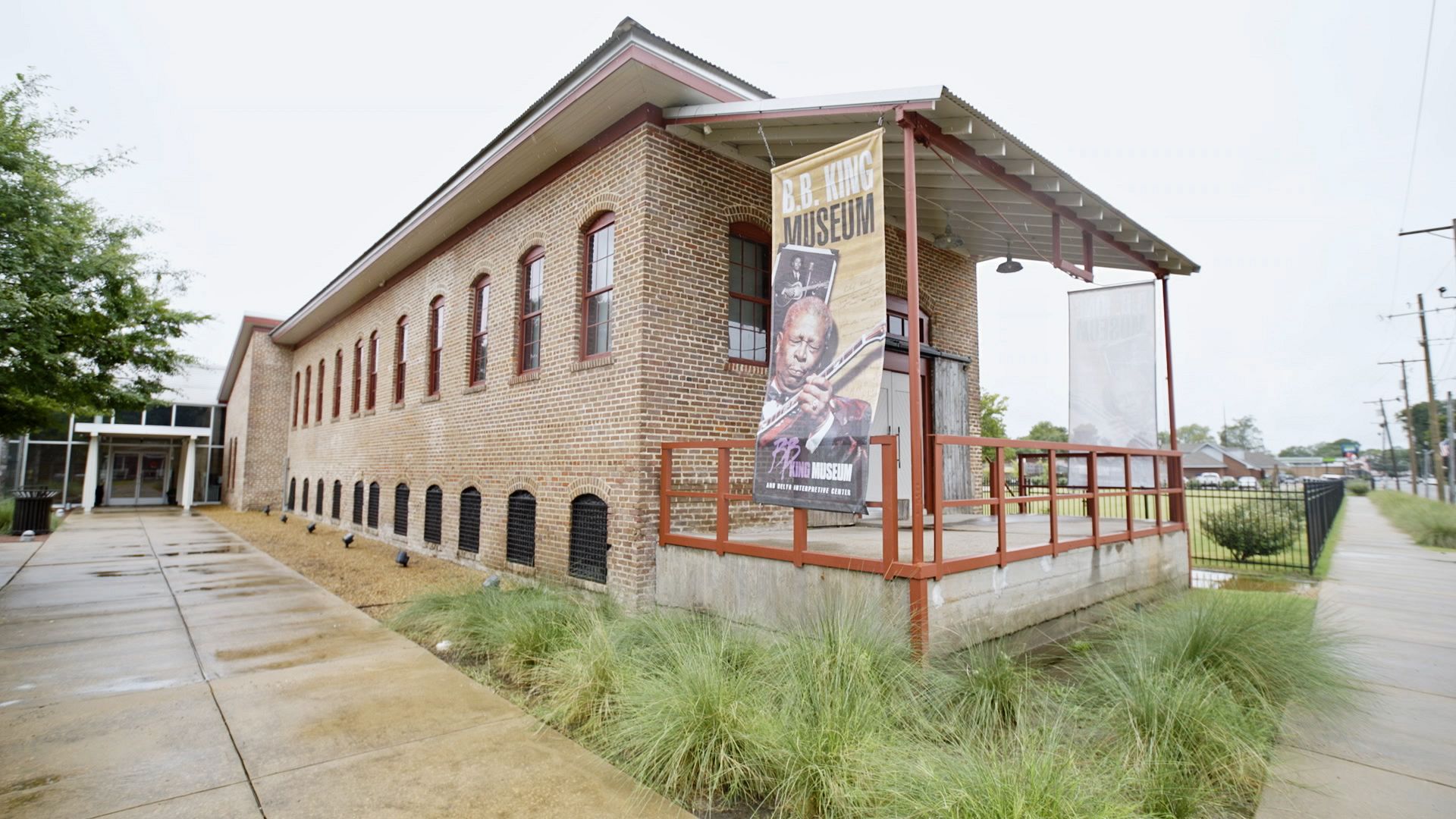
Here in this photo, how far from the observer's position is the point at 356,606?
8.51 m

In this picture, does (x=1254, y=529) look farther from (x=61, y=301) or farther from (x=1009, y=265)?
(x=61, y=301)

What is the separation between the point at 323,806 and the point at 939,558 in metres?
4.09

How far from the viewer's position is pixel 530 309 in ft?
34.9

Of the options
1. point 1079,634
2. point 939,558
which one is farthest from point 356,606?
point 1079,634

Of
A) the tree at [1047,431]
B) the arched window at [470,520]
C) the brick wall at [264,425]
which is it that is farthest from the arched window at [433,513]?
the tree at [1047,431]

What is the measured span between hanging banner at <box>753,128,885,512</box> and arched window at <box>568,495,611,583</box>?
291 cm

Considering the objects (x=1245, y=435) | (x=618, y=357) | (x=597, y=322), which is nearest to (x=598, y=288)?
(x=597, y=322)

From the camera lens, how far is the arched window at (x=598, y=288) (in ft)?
29.1

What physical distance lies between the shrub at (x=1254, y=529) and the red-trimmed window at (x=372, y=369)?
1843 centimetres

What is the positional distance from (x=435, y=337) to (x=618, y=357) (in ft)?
24.3

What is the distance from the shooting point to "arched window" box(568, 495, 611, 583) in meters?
8.22

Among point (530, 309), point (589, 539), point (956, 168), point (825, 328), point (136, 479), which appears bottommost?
point (136, 479)

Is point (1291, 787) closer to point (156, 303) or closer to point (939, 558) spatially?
point (939, 558)

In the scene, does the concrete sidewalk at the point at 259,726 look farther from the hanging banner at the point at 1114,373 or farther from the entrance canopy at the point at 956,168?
the hanging banner at the point at 1114,373
